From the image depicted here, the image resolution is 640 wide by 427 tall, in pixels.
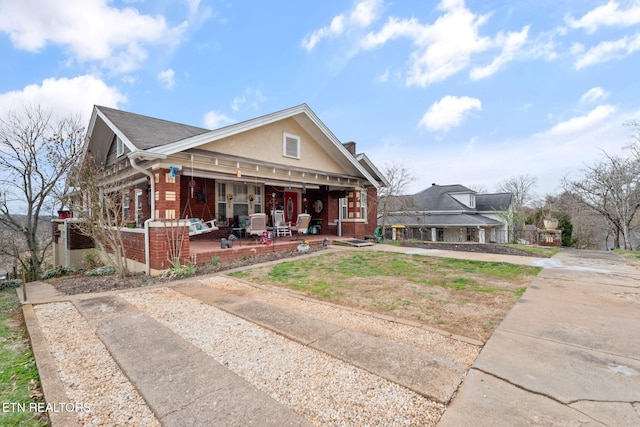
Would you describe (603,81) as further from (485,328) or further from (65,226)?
(65,226)

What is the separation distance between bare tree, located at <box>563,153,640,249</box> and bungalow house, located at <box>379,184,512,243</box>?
6849 mm

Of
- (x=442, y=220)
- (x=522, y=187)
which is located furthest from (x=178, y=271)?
(x=522, y=187)

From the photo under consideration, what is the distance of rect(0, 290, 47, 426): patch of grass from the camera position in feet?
7.06

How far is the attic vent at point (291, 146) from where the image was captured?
1127cm

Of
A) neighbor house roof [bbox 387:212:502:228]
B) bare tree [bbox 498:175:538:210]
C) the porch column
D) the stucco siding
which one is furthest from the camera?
bare tree [bbox 498:175:538:210]

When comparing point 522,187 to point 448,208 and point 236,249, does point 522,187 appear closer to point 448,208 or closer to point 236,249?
point 448,208

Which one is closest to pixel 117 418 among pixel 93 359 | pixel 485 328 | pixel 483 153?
pixel 93 359

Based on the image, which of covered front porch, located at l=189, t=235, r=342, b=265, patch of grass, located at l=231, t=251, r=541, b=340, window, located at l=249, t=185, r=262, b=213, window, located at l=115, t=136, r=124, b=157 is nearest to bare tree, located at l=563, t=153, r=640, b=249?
patch of grass, located at l=231, t=251, r=541, b=340

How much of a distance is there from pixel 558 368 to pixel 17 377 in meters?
5.17

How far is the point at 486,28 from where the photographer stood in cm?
1041

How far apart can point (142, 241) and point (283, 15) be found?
10.7 meters

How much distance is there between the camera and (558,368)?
263cm

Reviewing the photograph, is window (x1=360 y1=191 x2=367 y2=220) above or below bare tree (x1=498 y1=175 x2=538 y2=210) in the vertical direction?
below

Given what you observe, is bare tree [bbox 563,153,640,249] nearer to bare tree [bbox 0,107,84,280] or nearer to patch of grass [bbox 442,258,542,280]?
patch of grass [bbox 442,258,542,280]
